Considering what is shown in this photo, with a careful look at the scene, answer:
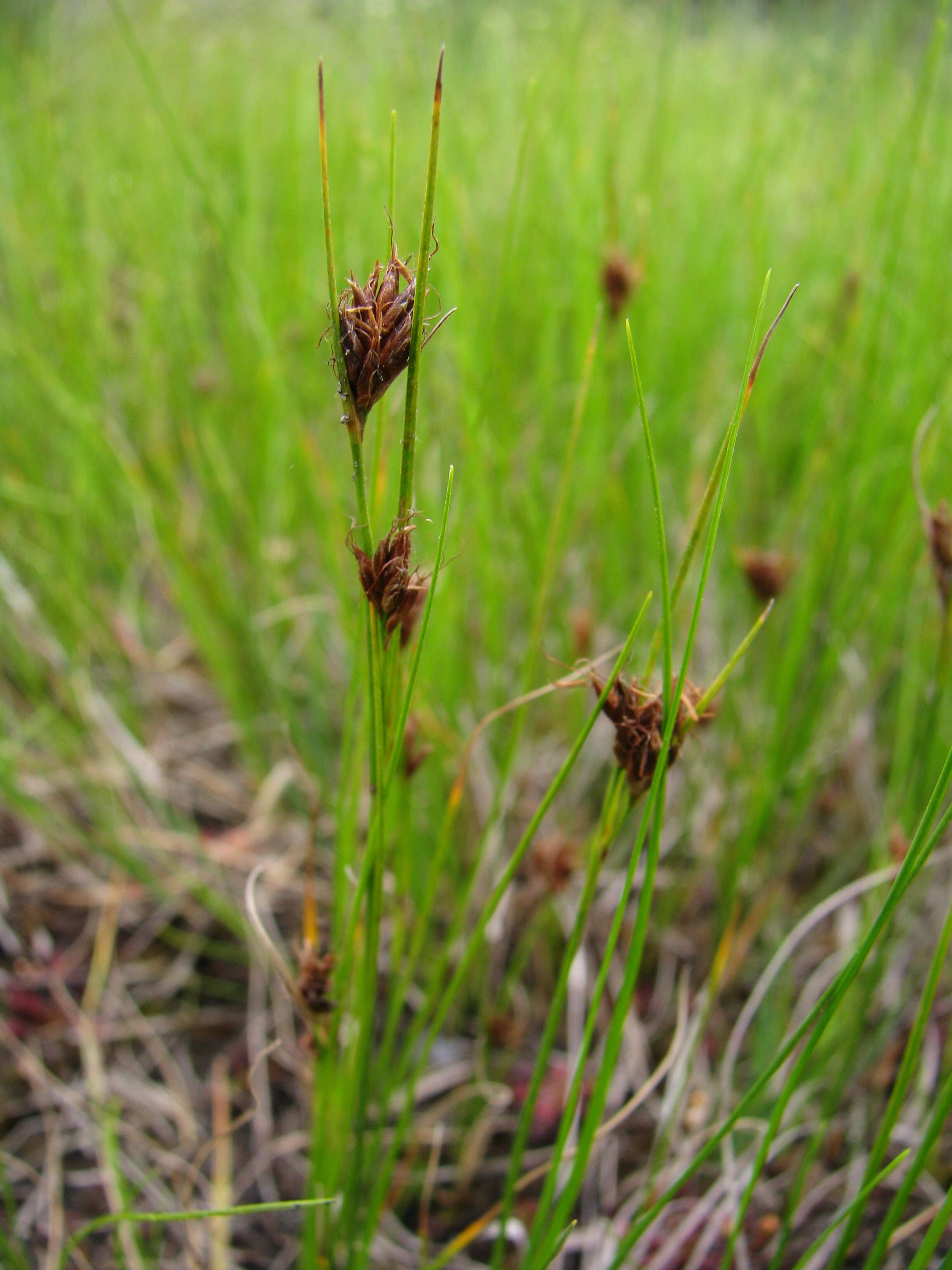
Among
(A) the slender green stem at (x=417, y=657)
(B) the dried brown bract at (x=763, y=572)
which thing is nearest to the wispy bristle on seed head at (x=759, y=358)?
(A) the slender green stem at (x=417, y=657)

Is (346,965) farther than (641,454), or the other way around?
(641,454)

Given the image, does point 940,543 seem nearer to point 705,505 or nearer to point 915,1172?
point 705,505

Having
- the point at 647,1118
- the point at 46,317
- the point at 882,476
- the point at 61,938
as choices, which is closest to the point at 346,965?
the point at 647,1118

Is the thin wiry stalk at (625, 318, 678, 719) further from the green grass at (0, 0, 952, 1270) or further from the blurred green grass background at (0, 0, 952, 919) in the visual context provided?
the blurred green grass background at (0, 0, 952, 919)

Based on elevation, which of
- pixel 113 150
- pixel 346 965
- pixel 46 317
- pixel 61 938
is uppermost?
pixel 113 150

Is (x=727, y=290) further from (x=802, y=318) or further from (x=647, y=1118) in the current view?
(x=647, y=1118)

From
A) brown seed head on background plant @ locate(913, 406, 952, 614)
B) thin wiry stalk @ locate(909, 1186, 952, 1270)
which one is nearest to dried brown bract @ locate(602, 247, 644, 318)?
brown seed head on background plant @ locate(913, 406, 952, 614)
